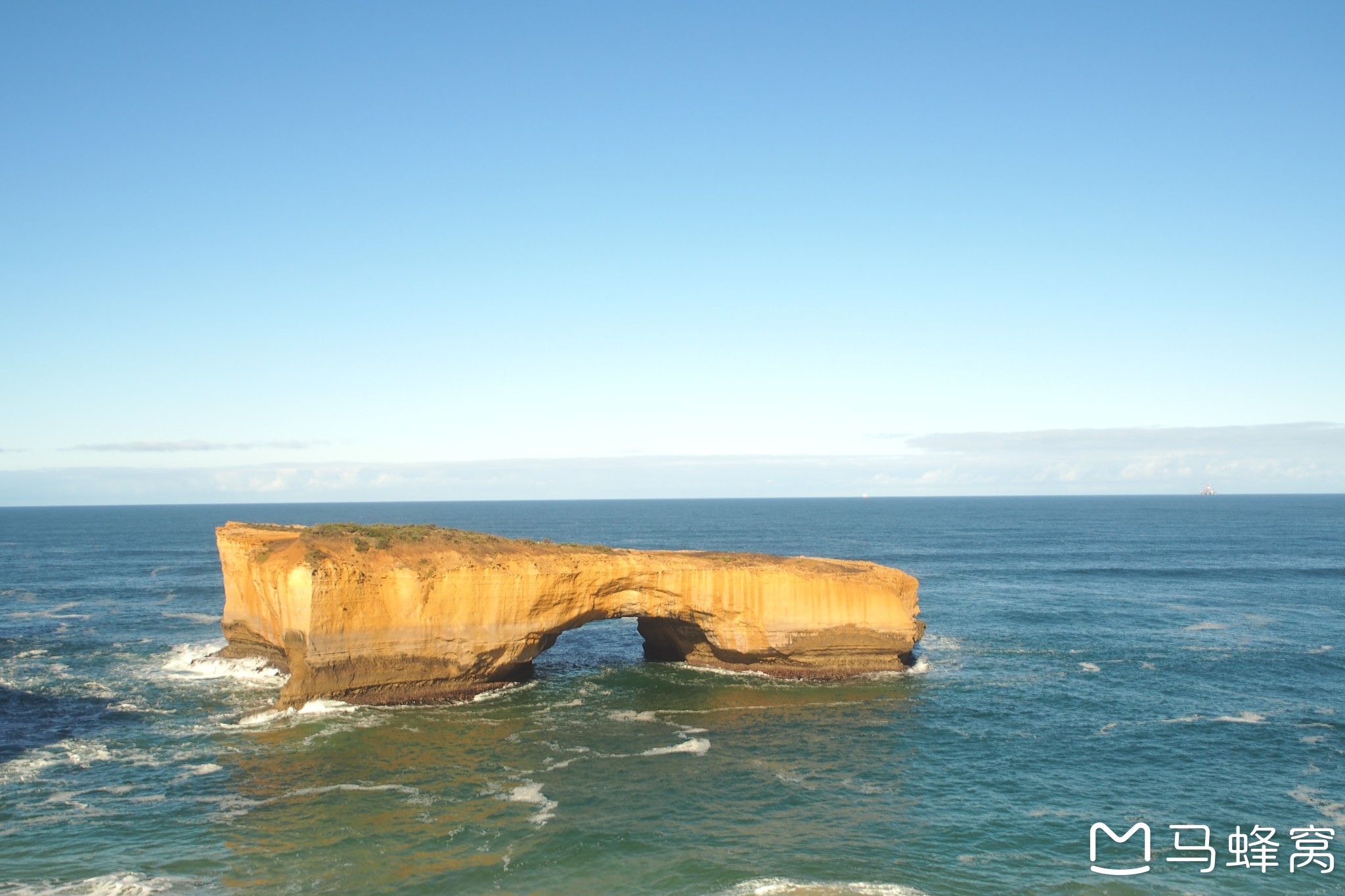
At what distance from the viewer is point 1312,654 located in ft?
120

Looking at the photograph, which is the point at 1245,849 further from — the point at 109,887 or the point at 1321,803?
the point at 109,887

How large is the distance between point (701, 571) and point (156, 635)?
27.4m

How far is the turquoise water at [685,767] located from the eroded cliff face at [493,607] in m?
1.45

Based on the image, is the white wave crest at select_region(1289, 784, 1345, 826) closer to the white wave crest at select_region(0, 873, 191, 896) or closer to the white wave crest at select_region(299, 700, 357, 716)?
the white wave crest at select_region(0, 873, 191, 896)

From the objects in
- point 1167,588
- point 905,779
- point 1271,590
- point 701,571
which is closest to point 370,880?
point 905,779

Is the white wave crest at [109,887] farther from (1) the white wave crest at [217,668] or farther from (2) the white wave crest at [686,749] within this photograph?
(1) the white wave crest at [217,668]

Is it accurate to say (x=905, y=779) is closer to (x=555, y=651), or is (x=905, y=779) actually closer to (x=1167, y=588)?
(x=555, y=651)

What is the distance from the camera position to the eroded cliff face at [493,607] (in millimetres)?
29125

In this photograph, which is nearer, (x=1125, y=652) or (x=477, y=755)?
(x=477, y=755)

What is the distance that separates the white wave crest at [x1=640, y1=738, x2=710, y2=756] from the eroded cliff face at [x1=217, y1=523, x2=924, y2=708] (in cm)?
815

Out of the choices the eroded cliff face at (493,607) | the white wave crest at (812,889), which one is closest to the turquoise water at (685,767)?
the white wave crest at (812,889)

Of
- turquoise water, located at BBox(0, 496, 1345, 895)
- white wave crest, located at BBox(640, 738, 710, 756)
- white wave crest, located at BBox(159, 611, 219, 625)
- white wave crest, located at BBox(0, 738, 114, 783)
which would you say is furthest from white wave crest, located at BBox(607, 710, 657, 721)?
white wave crest, located at BBox(159, 611, 219, 625)

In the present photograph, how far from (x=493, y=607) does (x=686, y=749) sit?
30.7 feet

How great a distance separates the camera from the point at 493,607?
1212 inches
